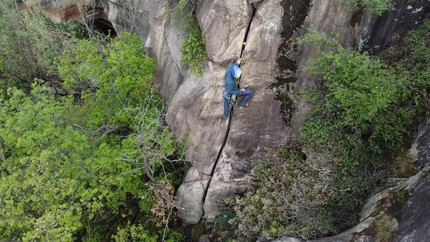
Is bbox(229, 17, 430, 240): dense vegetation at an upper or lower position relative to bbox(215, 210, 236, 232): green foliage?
upper

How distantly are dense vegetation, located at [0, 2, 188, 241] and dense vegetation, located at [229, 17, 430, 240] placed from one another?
3.82 meters

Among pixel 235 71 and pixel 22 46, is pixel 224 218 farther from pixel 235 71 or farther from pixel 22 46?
pixel 22 46

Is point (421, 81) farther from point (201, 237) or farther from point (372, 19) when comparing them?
point (201, 237)

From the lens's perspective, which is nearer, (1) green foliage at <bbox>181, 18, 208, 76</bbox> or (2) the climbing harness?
(2) the climbing harness

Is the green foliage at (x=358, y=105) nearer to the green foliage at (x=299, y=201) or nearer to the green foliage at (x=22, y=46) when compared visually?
the green foliage at (x=299, y=201)

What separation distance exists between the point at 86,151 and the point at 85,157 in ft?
0.92

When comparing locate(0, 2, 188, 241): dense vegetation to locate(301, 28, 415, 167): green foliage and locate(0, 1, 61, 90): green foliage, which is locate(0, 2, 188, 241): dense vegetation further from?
locate(301, 28, 415, 167): green foliage

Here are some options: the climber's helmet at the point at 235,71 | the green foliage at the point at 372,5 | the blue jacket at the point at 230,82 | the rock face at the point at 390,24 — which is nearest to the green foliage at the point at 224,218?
the blue jacket at the point at 230,82

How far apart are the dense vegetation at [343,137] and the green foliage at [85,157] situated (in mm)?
3638

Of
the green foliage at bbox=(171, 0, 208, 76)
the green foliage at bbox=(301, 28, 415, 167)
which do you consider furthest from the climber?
the green foliage at bbox=(301, 28, 415, 167)

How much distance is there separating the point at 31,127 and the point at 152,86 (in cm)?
490

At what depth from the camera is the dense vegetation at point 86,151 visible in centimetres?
932

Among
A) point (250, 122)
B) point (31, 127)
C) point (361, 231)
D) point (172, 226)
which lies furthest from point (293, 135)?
point (31, 127)

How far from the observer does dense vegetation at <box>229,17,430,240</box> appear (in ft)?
26.3
